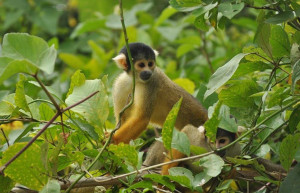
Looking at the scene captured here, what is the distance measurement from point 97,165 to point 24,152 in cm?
55

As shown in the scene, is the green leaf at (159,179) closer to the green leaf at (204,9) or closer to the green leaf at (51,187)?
the green leaf at (51,187)

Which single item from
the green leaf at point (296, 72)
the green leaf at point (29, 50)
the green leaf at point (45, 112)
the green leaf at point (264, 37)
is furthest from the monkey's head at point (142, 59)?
the green leaf at point (29, 50)

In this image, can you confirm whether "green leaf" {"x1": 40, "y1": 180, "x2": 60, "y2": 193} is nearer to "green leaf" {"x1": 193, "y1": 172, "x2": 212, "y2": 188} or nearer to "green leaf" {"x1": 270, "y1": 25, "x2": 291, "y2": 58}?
"green leaf" {"x1": 193, "y1": 172, "x2": 212, "y2": 188}

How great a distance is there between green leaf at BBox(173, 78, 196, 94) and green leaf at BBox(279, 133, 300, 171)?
89.3 inches

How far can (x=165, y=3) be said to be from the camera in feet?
25.5

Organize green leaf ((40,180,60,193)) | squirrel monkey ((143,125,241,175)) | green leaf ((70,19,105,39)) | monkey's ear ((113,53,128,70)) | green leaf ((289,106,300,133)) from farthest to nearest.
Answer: green leaf ((70,19,105,39)) → monkey's ear ((113,53,128,70)) → squirrel monkey ((143,125,241,175)) → green leaf ((289,106,300,133)) → green leaf ((40,180,60,193))

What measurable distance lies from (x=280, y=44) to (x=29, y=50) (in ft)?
4.42

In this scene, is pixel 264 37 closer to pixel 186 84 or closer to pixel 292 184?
pixel 292 184

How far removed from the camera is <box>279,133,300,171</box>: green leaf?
2549 mm

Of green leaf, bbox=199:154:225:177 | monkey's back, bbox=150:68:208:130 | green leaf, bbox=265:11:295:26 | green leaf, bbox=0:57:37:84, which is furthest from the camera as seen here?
monkey's back, bbox=150:68:208:130

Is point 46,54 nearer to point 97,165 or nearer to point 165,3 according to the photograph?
point 97,165

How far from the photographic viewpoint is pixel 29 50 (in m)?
2.02

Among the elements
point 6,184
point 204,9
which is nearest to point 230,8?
point 204,9

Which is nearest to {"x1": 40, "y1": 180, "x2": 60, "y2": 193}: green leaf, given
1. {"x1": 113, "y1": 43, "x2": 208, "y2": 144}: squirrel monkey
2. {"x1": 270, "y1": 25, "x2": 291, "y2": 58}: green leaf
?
{"x1": 270, "y1": 25, "x2": 291, "y2": 58}: green leaf
